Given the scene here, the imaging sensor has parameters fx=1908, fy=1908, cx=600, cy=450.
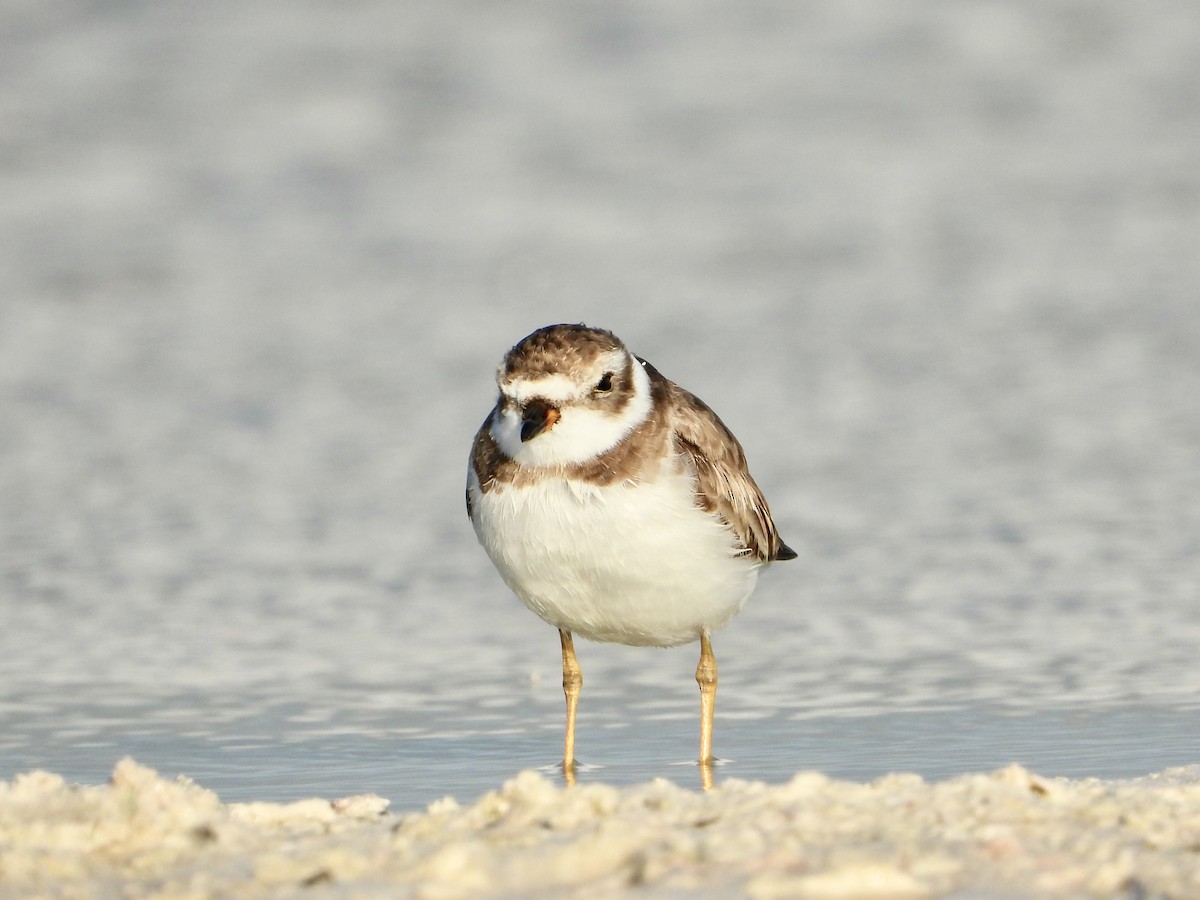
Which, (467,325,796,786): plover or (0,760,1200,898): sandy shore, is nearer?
(0,760,1200,898): sandy shore

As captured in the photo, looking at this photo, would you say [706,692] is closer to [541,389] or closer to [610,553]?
[610,553]

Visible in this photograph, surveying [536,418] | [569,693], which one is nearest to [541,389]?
[536,418]

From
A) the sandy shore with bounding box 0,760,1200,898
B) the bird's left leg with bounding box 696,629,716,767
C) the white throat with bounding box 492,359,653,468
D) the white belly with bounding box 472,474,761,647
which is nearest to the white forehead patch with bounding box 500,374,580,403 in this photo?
the white throat with bounding box 492,359,653,468

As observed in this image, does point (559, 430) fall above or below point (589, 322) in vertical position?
below

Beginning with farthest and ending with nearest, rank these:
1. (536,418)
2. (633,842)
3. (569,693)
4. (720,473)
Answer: (720,473) < (569,693) < (536,418) < (633,842)

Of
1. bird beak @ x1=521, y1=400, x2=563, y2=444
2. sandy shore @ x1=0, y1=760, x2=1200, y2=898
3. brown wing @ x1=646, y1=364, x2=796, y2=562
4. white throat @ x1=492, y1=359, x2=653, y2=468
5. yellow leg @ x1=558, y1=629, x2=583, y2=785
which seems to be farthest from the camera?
brown wing @ x1=646, y1=364, x2=796, y2=562

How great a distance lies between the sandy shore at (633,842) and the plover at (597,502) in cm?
133

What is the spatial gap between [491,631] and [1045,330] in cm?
615

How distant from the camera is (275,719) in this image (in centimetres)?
642

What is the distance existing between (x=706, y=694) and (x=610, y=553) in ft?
2.42

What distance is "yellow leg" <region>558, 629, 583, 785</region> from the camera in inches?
230

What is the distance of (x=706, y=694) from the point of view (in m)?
6.16

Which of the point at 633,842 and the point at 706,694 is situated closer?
the point at 633,842

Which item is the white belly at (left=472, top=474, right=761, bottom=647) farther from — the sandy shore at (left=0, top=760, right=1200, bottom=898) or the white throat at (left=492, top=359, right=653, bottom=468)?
the sandy shore at (left=0, top=760, right=1200, bottom=898)
